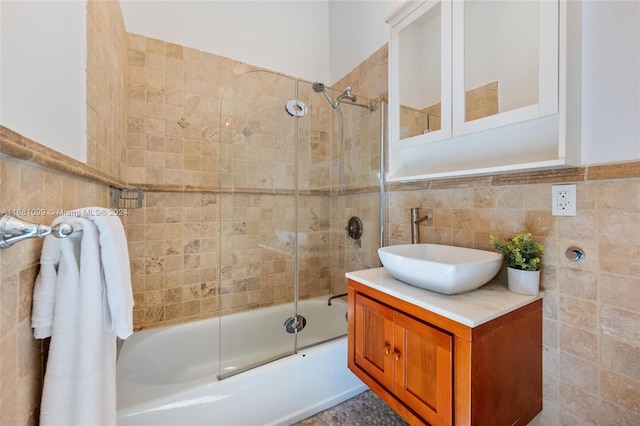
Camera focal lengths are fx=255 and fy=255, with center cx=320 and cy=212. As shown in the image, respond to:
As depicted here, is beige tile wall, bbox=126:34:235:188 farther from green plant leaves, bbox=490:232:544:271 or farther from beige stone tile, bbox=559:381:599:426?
beige stone tile, bbox=559:381:599:426

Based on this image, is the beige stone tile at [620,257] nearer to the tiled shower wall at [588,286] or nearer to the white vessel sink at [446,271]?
the tiled shower wall at [588,286]

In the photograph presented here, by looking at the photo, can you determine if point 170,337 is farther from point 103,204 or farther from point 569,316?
point 569,316

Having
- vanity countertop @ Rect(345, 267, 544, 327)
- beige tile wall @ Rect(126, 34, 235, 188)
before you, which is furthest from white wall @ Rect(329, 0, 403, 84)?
vanity countertop @ Rect(345, 267, 544, 327)

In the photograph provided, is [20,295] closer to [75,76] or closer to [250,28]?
[75,76]

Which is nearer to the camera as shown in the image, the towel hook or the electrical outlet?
the towel hook

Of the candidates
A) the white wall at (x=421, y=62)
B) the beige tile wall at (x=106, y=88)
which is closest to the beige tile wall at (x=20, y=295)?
the beige tile wall at (x=106, y=88)

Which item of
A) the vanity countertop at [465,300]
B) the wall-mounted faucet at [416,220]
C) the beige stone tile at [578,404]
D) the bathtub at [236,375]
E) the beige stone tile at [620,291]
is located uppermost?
the wall-mounted faucet at [416,220]

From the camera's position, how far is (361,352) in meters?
1.15

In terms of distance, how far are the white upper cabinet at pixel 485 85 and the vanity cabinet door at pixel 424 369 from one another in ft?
2.25

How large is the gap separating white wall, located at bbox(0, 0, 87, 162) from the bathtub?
1.06m

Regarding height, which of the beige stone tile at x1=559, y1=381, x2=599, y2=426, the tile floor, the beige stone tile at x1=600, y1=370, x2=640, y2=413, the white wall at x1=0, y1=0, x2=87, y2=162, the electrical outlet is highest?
the white wall at x1=0, y1=0, x2=87, y2=162

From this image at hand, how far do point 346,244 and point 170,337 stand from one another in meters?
1.36

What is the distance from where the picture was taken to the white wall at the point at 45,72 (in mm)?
606

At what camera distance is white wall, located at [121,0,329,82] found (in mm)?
1736
